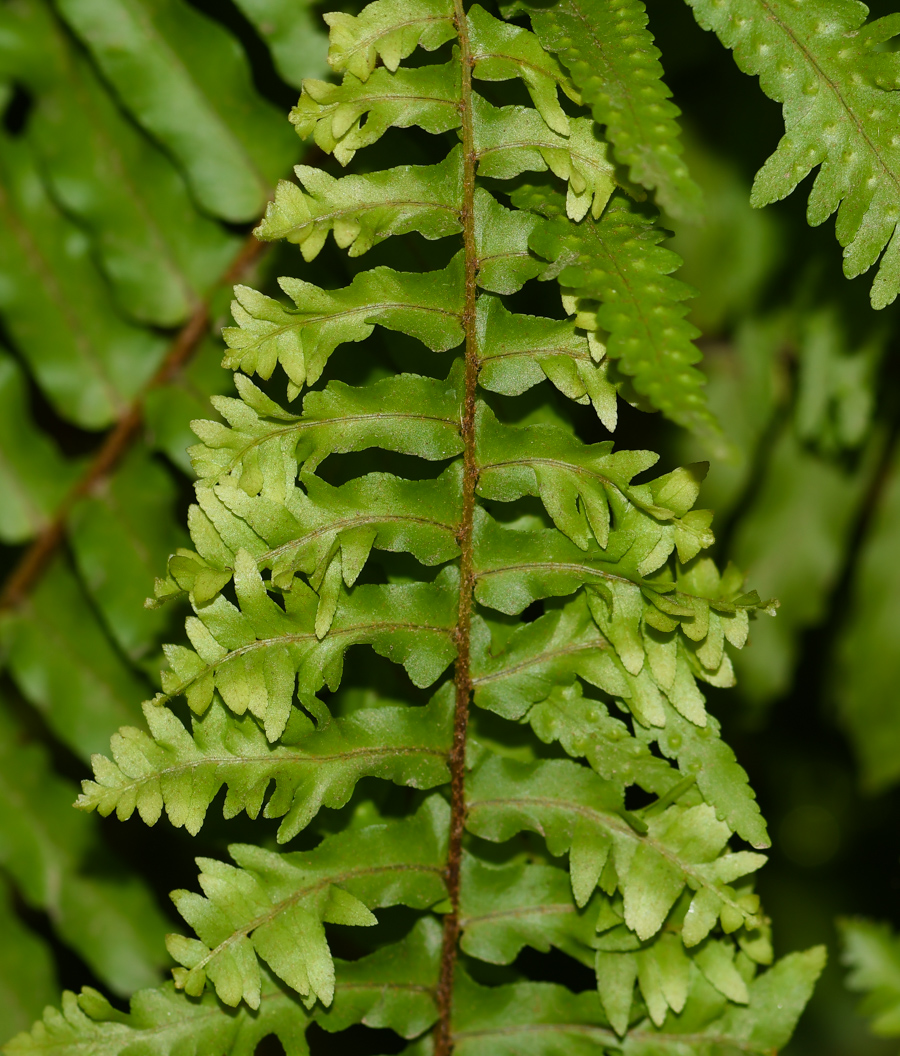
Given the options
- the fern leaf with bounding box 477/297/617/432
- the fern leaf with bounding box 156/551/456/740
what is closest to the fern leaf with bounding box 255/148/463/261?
the fern leaf with bounding box 477/297/617/432

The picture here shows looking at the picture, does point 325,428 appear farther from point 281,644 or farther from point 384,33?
point 384,33

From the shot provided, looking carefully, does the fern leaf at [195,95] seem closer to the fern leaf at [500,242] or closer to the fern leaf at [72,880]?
the fern leaf at [500,242]

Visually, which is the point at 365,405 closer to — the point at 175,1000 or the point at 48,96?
the point at 175,1000

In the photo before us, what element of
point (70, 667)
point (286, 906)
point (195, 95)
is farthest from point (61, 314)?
point (286, 906)

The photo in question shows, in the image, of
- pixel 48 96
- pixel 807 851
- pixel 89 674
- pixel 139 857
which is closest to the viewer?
pixel 48 96

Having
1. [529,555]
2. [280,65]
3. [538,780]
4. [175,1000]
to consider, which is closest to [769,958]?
[538,780]
